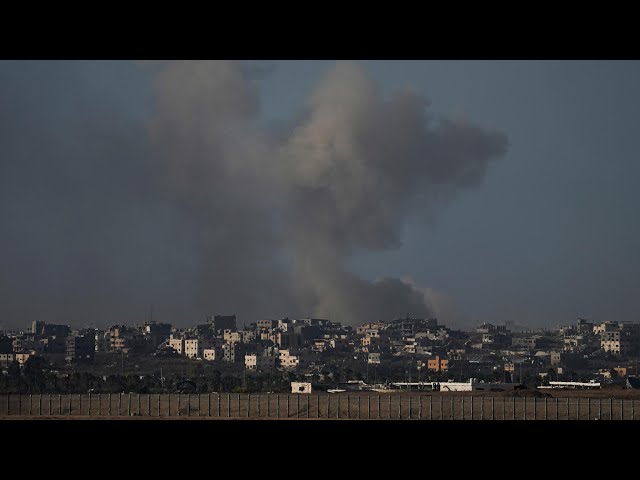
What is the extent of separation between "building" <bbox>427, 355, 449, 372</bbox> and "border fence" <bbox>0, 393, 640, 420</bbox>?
5302cm

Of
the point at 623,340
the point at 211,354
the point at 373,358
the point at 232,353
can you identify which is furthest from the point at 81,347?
the point at 623,340

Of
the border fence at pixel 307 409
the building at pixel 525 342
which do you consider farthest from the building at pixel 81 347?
the border fence at pixel 307 409

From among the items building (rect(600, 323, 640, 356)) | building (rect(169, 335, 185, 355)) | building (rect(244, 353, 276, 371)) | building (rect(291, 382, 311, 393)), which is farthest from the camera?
building (rect(600, 323, 640, 356))

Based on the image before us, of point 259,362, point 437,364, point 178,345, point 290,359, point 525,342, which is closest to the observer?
point 437,364

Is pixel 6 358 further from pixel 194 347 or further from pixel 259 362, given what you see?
pixel 259 362

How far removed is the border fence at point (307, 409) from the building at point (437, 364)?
53023 millimetres

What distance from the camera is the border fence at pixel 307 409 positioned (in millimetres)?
30734

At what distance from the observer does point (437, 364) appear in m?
89.7

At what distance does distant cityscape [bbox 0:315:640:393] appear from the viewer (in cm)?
7588

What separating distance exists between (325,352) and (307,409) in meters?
69.6

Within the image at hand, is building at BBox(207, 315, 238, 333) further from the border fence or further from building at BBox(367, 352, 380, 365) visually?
the border fence

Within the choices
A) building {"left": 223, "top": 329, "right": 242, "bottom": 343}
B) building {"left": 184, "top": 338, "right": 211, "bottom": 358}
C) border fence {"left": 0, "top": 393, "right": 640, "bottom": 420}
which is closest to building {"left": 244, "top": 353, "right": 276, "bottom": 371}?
building {"left": 184, "top": 338, "right": 211, "bottom": 358}
